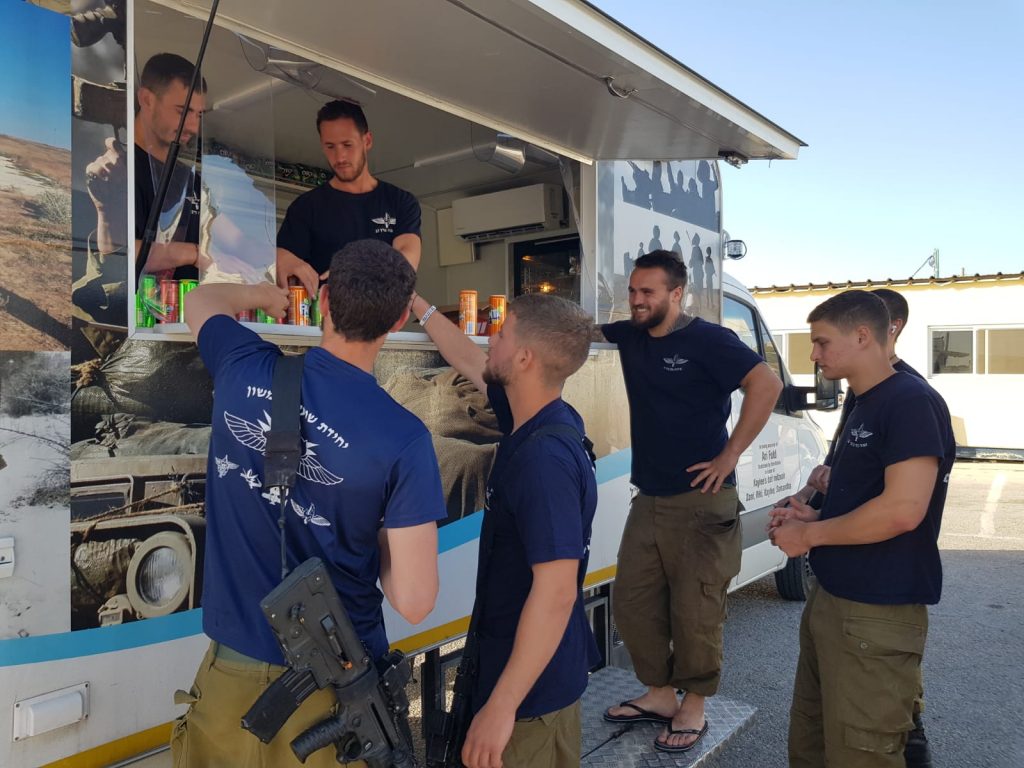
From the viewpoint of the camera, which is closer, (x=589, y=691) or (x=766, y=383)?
(x=766, y=383)

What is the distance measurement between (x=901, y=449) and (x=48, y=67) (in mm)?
2352

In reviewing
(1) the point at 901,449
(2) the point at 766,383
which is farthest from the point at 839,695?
(2) the point at 766,383

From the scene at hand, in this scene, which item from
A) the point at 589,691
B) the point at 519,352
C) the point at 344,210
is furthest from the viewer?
the point at 589,691

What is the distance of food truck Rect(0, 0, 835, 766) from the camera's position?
1687 millimetres

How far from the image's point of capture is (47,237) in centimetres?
166

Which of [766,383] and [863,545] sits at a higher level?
[766,383]

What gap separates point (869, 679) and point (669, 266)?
161 cm

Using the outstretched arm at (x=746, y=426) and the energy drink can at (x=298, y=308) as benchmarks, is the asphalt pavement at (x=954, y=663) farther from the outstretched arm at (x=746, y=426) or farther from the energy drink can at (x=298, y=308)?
the energy drink can at (x=298, y=308)

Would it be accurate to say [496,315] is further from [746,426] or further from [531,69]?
[746,426]

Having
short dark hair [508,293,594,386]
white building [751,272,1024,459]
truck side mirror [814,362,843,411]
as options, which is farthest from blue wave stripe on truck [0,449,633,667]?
white building [751,272,1024,459]

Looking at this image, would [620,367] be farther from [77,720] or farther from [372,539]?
[77,720]

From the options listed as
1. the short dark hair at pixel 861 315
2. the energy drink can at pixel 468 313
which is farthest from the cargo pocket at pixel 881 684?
the energy drink can at pixel 468 313

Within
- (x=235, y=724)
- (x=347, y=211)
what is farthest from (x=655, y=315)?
(x=235, y=724)

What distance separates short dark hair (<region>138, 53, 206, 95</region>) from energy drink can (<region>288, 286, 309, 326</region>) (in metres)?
0.63
